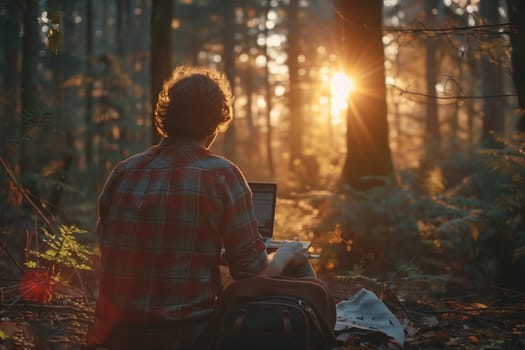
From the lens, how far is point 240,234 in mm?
2975

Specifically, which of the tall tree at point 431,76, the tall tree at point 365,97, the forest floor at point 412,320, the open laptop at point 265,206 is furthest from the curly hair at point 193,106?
the tall tree at point 431,76

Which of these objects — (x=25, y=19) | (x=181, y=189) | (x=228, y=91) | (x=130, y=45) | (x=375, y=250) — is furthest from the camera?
(x=130, y=45)

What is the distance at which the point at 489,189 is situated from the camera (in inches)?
344

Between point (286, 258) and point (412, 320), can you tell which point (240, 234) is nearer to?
point (286, 258)

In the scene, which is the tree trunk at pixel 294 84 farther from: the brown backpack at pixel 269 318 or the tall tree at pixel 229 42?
the brown backpack at pixel 269 318

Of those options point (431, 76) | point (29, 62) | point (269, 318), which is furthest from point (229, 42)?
point (269, 318)

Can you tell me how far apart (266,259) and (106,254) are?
930 mm

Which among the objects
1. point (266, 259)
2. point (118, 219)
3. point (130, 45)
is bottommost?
point (266, 259)

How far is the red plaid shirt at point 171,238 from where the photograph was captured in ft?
9.42

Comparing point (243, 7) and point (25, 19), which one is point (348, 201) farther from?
point (243, 7)

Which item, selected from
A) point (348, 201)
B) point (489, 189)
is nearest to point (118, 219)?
point (348, 201)

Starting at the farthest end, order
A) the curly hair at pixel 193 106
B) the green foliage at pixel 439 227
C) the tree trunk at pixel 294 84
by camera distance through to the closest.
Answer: the tree trunk at pixel 294 84
the green foliage at pixel 439 227
the curly hair at pixel 193 106

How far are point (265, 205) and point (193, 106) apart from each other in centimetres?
144

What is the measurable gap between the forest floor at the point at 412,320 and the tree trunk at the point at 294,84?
17.8 m
